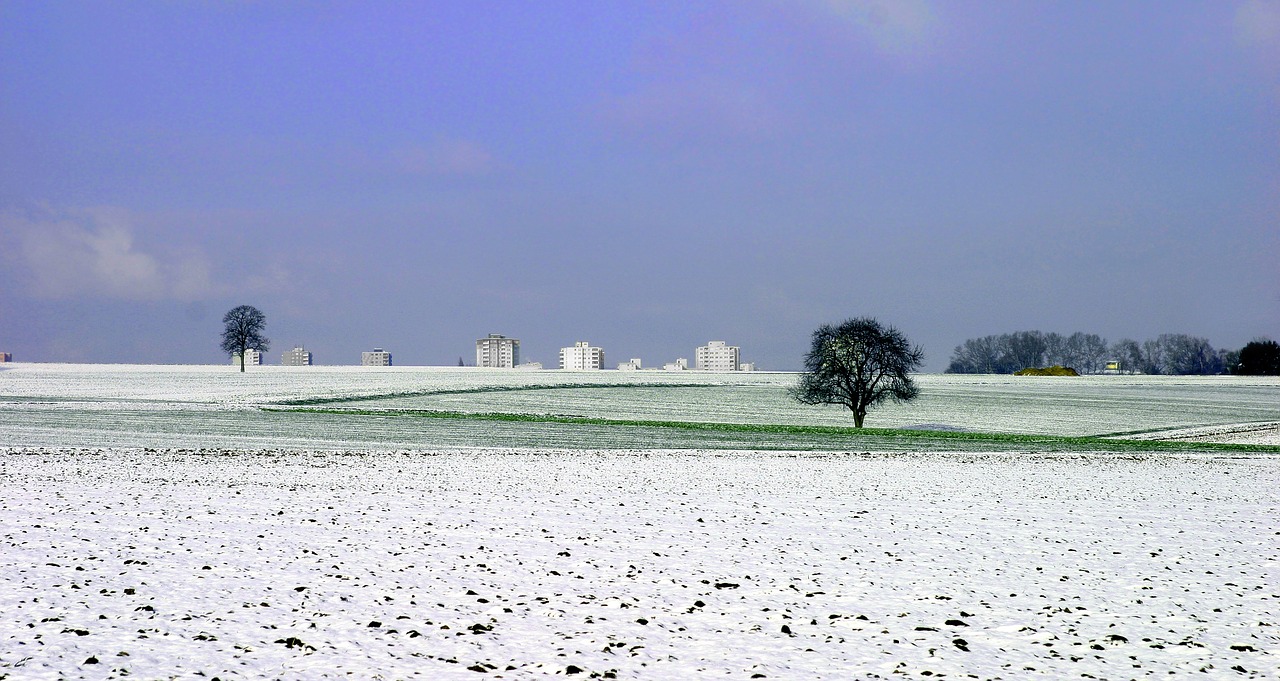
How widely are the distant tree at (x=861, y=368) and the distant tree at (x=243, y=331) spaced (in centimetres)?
7274

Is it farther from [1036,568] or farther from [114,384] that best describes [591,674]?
[114,384]

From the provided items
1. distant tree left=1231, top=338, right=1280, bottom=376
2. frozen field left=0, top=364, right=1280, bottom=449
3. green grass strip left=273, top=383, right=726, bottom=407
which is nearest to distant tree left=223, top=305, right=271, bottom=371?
frozen field left=0, top=364, right=1280, bottom=449

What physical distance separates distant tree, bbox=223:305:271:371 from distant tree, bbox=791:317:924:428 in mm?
72737

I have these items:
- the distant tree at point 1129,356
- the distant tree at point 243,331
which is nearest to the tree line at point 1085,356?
the distant tree at point 1129,356

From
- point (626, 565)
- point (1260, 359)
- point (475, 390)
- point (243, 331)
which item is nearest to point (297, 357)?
point (243, 331)

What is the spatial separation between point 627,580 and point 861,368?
132 ft

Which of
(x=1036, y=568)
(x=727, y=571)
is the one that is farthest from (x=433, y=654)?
(x=1036, y=568)

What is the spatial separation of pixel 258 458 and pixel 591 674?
17.8 metres

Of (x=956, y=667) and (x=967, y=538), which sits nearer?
(x=956, y=667)

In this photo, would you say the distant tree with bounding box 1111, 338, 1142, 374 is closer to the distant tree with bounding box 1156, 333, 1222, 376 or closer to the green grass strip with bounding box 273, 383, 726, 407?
the distant tree with bounding box 1156, 333, 1222, 376

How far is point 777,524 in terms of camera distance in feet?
42.0

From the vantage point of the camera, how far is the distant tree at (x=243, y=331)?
101 m

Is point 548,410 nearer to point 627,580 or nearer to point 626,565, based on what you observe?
point 626,565

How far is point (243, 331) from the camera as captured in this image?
101 m
